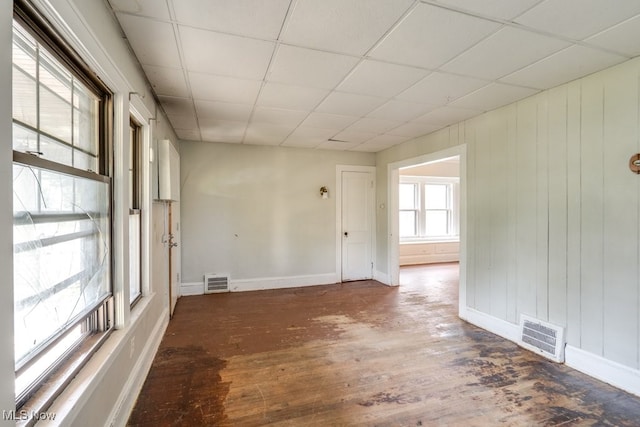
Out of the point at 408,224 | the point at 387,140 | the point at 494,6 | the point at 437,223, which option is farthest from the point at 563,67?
the point at 437,223

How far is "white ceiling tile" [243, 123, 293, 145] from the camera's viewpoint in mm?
3848

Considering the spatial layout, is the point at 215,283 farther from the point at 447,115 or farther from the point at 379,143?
the point at 447,115

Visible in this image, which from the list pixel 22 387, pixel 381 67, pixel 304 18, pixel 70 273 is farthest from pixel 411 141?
pixel 22 387

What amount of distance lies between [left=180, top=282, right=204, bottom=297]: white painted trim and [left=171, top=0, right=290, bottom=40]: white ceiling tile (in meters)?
3.79

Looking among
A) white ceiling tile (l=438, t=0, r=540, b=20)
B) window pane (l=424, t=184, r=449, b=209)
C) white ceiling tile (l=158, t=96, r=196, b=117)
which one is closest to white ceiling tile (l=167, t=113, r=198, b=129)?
white ceiling tile (l=158, t=96, r=196, b=117)

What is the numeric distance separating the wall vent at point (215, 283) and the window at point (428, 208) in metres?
4.33

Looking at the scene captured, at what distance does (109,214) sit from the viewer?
5.75ft

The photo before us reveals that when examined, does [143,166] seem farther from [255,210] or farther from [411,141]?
[411,141]

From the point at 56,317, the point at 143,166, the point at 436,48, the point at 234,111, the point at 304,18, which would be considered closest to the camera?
the point at 56,317

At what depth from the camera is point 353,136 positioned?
14.2 feet

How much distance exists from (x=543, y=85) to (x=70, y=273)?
3556 millimetres

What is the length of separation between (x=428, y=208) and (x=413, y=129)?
3937mm

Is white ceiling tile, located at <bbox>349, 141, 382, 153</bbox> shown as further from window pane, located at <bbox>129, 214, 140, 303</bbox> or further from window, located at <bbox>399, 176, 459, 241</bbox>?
window pane, located at <bbox>129, 214, 140, 303</bbox>

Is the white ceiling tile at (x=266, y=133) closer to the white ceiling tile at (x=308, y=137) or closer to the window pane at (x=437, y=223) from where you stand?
the white ceiling tile at (x=308, y=137)
